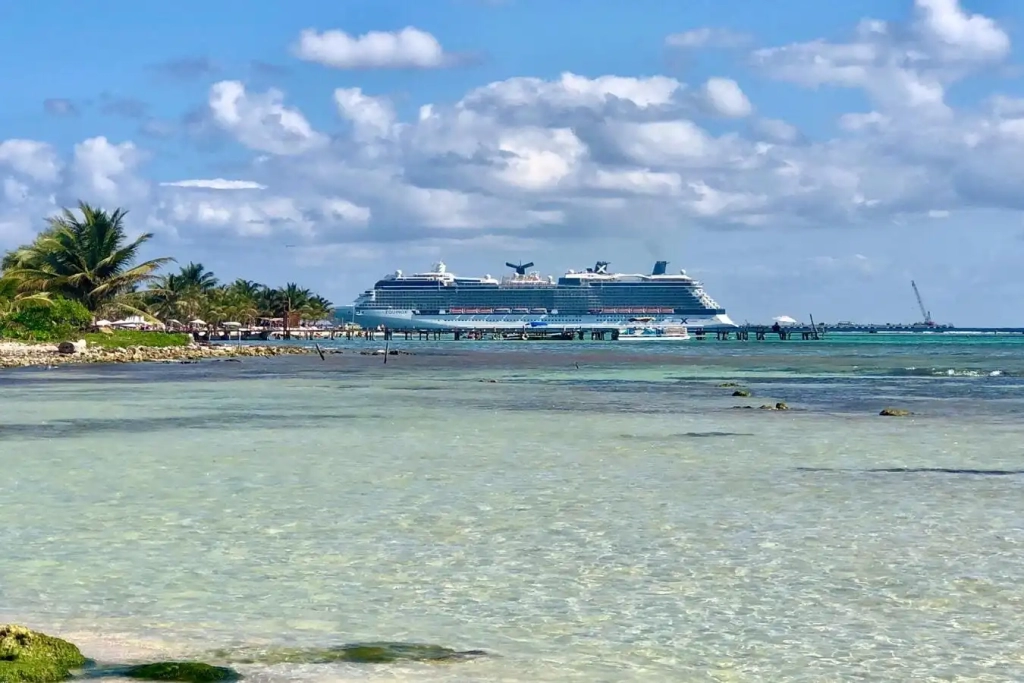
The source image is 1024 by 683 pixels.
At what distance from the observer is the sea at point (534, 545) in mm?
7785

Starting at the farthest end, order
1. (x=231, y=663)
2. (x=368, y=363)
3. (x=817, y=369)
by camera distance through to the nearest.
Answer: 1. (x=368, y=363)
2. (x=817, y=369)
3. (x=231, y=663)

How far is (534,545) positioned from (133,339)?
65.0 m

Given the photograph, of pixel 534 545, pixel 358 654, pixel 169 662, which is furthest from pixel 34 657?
pixel 534 545

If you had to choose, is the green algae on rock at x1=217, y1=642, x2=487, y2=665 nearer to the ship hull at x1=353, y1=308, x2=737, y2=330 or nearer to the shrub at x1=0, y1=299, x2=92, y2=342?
the shrub at x1=0, y1=299, x2=92, y2=342

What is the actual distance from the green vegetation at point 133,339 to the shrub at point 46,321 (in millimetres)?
3191

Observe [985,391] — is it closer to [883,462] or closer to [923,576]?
[883,462]

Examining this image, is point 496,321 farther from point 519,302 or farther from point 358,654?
point 358,654

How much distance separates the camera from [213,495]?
14320mm

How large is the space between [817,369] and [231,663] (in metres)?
52.8

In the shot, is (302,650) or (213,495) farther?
(213,495)

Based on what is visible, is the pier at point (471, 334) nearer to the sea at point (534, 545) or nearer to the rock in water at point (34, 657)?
the sea at point (534, 545)

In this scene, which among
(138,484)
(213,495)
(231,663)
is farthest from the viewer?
(138,484)

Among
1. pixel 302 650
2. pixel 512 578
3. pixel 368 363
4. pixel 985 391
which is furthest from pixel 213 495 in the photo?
pixel 368 363

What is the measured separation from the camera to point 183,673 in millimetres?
6965
